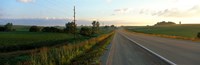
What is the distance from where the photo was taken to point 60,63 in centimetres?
1466

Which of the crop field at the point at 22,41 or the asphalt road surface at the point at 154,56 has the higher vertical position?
the asphalt road surface at the point at 154,56

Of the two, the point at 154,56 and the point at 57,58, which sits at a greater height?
the point at 57,58

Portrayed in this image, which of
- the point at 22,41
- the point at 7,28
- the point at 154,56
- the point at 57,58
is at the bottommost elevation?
the point at 22,41

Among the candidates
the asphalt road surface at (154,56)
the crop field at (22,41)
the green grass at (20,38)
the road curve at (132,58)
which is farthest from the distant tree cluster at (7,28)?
the road curve at (132,58)

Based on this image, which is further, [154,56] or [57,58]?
[154,56]

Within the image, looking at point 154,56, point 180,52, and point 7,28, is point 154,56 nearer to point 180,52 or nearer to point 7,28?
point 180,52

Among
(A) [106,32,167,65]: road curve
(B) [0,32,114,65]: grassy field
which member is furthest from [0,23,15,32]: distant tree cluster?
(A) [106,32,167,65]: road curve

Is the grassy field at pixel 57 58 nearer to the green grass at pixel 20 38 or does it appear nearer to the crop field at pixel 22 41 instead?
the crop field at pixel 22 41

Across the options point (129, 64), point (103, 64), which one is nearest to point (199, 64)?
point (129, 64)

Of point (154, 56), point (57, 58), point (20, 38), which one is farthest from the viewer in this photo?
point (20, 38)

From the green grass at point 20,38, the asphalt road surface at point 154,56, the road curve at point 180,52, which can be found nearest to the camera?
the asphalt road surface at point 154,56

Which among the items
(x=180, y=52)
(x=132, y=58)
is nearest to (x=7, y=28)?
(x=180, y=52)

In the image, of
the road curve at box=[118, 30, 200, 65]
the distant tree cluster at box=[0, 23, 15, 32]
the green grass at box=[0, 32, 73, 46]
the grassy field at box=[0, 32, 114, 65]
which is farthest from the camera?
the distant tree cluster at box=[0, 23, 15, 32]

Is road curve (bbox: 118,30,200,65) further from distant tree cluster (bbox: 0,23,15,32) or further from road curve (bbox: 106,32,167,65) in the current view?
distant tree cluster (bbox: 0,23,15,32)
